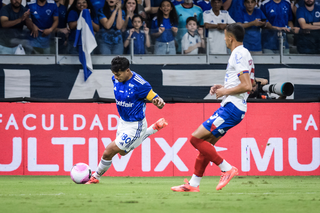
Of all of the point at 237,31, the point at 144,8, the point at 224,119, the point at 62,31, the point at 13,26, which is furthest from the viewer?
the point at 144,8

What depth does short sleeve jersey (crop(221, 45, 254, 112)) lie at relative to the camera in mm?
5008

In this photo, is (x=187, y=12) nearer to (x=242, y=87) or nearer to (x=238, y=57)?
(x=238, y=57)

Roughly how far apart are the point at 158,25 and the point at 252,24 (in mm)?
2565

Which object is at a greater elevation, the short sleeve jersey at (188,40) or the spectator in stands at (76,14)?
the spectator in stands at (76,14)

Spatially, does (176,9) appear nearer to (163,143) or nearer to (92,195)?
(163,143)

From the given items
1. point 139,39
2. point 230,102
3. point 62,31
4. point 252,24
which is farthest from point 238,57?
point 62,31

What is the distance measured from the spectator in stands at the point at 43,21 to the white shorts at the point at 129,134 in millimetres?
4998

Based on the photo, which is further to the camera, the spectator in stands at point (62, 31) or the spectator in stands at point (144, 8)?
the spectator in stands at point (144, 8)

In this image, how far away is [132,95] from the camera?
20.6 feet

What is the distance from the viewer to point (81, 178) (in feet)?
21.7

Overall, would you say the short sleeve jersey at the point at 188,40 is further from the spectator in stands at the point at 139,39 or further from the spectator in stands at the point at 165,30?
the spectator in stands at the point at 139,39

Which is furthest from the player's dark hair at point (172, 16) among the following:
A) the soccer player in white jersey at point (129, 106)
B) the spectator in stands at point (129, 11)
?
the soccer player in white jersey at point (129, 106)

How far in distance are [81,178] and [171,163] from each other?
2.66 metres

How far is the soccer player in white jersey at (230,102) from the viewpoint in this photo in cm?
500
